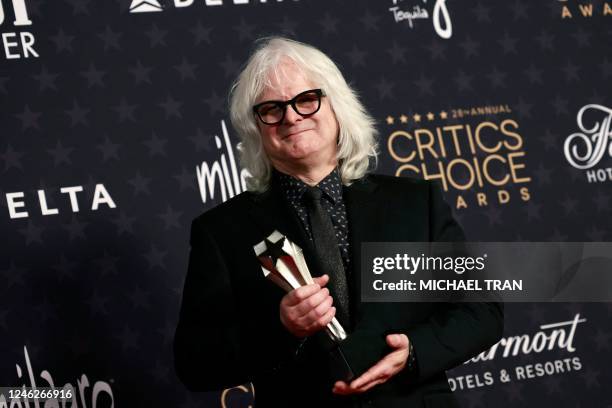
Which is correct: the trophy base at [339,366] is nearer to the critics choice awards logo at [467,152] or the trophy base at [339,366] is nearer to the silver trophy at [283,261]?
the silver trophy at [283,261]

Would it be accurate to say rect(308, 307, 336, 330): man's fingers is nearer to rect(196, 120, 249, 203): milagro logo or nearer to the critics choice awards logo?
rect(196, 120, 249, 203): milagro logo

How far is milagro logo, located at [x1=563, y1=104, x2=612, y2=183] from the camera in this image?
281 centimetres

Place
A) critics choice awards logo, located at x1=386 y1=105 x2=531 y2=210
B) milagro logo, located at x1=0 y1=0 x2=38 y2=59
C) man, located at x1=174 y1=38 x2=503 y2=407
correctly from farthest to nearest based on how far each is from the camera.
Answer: critics choice awards logo, located at x1=386 y1=105 x2=531 y2=210 → milagro logo, located at x1=0 y1=0 x2=38 y2=59 → man, located at x1=174 y1=38 x2=503 y2=407

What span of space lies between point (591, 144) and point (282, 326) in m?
1.69

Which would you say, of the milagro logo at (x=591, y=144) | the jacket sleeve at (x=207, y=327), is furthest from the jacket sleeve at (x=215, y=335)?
the milagro logo at (x=591, y=144)

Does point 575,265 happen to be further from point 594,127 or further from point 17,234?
point 17,234

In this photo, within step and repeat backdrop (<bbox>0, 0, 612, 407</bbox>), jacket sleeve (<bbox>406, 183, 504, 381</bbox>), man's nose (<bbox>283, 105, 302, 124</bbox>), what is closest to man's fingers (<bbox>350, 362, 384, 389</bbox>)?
jacket sleeve (<bbox>406, 183, 504, 381</bbox>)

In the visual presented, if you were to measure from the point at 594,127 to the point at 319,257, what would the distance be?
163cm

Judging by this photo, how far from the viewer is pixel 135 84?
8.44 ft

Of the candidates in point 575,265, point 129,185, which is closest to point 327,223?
point 129,185

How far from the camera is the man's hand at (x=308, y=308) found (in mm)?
1371

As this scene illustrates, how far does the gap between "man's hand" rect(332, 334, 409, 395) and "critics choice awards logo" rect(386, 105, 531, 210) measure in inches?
50.4

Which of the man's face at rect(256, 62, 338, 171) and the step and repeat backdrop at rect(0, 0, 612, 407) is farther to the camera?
the step and repeat backdrop at rect(0, 0, 612, 407)

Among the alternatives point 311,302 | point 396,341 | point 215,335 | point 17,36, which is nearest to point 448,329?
point 396,341
